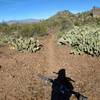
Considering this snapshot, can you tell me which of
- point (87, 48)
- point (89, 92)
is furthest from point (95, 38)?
point (89, 92)

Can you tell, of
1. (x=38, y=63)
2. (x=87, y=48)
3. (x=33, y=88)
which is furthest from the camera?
(x=87, y=48)

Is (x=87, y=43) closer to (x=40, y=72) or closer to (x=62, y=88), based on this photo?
(x=40, y=72)

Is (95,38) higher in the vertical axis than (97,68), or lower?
higher

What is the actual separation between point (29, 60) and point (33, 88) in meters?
4.85

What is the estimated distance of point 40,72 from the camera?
1236 centimetres

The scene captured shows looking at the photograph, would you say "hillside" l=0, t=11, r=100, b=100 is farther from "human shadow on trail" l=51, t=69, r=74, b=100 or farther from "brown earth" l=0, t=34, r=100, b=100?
"human shadow on trail" l=51, t=69, r=74, b=100

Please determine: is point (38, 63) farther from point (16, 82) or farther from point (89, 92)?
point (89, 92)

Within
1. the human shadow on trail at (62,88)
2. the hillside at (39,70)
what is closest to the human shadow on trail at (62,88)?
the human shadow on trail at (62,88)

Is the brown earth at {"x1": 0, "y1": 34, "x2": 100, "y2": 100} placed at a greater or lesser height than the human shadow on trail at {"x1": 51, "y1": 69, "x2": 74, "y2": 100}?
lesser

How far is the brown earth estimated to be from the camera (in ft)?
31.6

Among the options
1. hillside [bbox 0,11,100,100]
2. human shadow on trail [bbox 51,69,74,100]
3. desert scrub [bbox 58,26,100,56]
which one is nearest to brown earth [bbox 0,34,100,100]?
hillside [bbox 0,11,100,100]

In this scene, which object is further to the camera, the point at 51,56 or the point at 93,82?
the point at 51,56

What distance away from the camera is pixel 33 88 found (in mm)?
10133

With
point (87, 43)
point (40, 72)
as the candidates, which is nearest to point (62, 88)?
point (40, 72)
